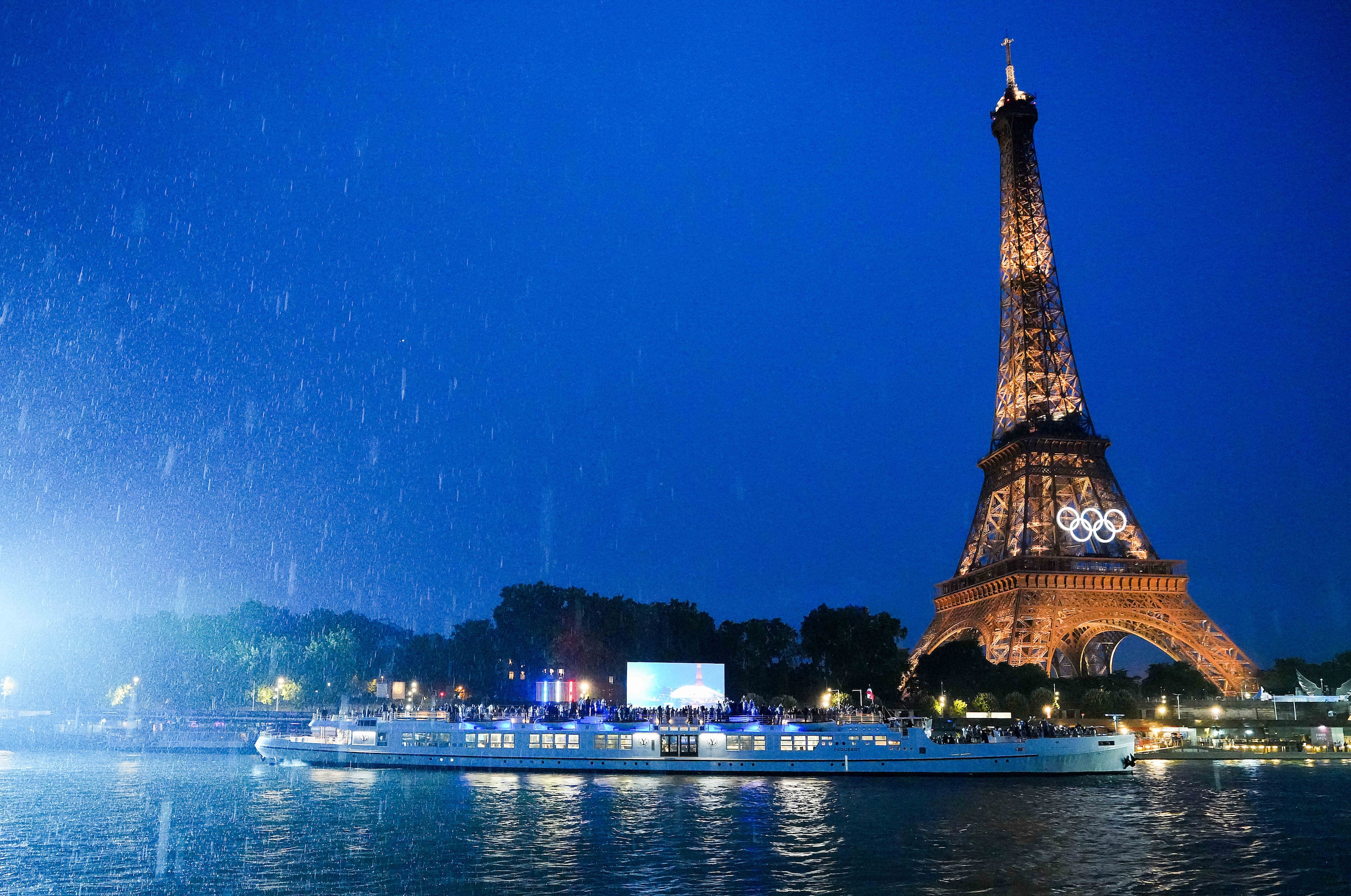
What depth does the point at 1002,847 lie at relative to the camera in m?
31.2

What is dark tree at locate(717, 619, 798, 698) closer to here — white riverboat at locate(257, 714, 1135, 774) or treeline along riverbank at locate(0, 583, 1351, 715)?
treeline along riverbank at locate(0, 583, 1351, 715)

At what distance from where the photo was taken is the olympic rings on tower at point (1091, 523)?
85.1 m

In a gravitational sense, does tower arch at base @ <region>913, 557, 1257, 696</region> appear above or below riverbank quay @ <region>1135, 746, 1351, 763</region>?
above

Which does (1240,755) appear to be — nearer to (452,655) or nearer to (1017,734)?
(1017,734)

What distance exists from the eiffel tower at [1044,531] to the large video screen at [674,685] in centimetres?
2534

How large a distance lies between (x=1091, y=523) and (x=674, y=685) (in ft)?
138

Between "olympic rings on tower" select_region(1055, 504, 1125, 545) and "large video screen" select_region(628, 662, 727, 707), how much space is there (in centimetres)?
3640

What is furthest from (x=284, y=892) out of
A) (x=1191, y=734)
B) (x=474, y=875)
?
(x=1191, y=734)

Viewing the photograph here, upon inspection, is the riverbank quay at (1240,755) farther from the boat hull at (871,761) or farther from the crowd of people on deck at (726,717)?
the boat hull at (871,761)

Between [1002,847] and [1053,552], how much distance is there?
56.5 metres

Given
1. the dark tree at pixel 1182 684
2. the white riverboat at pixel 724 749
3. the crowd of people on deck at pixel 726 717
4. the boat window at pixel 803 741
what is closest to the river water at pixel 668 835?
the white riverboat at pixel 724 749

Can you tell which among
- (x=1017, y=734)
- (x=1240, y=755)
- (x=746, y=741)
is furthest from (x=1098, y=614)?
(x=746, y=741)

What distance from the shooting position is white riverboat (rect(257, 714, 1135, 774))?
53.9 metres

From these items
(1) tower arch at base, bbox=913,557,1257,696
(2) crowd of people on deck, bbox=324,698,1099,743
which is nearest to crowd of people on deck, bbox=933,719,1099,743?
(2) crowd of people on deck, bbox=324,698,1099,743
